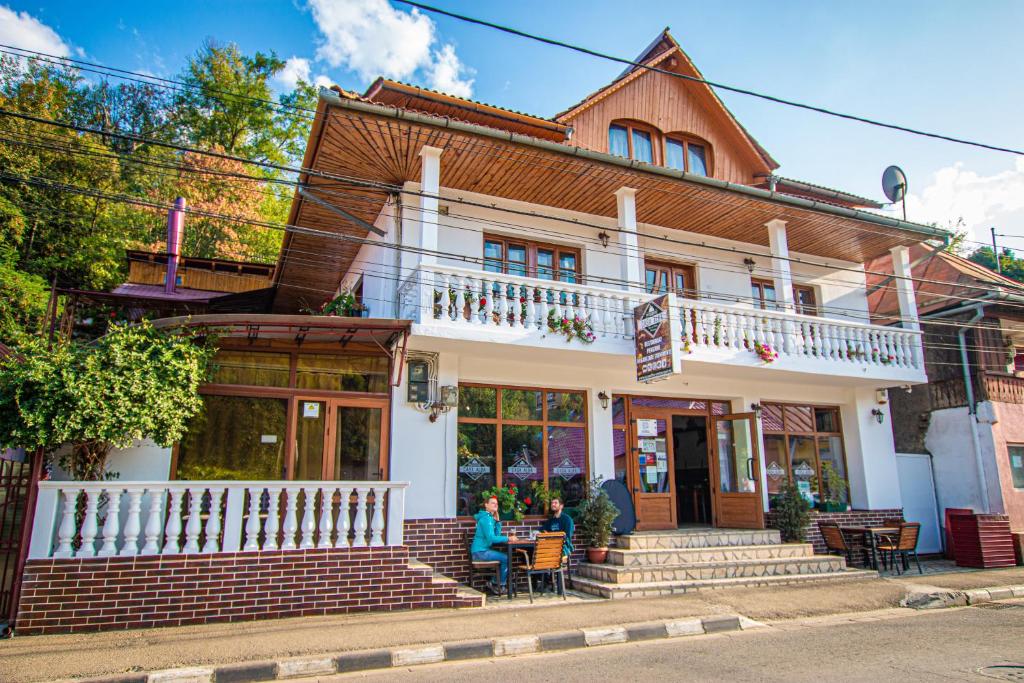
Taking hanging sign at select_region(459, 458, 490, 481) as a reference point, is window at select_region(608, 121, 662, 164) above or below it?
above

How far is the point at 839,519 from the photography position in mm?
13992

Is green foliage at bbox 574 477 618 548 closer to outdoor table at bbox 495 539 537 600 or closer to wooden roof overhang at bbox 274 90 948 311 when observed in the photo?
outdoor table at bbox 495 539 537 600

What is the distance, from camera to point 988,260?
3219 centimetres

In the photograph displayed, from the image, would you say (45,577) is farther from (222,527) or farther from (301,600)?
(301,600)

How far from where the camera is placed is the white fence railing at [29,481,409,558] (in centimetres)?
764

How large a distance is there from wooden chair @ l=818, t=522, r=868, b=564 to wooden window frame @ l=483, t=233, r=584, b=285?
22.4 ft

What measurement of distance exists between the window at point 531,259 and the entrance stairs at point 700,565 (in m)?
5.14

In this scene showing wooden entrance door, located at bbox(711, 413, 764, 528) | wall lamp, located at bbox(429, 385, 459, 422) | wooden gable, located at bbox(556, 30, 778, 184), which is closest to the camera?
wall lamp, located at bbox(429, 385, 459, 422)

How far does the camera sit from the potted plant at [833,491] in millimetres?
14508

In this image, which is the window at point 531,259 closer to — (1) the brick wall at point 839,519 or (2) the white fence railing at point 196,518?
(2) the white fence railing at point 196,518

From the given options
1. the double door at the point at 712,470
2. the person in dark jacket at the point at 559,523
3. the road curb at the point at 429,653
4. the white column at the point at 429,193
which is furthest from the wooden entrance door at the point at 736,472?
the white column at the point at 429,193

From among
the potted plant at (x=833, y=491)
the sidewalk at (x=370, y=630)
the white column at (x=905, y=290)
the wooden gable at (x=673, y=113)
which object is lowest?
the sidewalk at (x=370, y=630)

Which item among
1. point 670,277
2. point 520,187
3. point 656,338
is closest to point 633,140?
point 670,277

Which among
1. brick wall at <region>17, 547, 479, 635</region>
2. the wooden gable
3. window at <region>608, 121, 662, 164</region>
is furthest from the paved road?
window at <region>608, 121, 662, 164</region>
